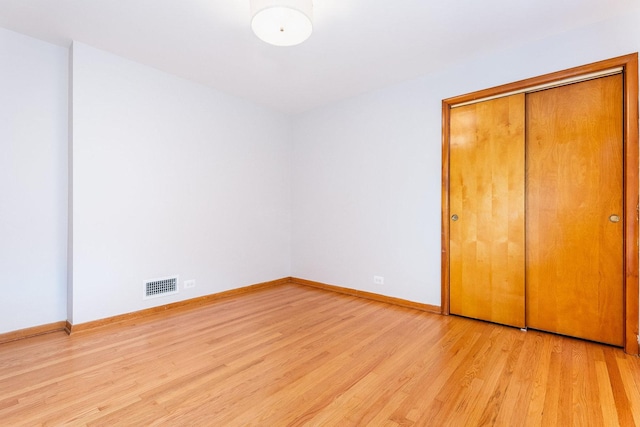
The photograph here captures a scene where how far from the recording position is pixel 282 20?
6.48 feet

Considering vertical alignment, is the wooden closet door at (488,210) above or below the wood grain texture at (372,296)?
above

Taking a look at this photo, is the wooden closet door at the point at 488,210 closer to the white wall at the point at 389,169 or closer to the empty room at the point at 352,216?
the empty room at the point at 352,216

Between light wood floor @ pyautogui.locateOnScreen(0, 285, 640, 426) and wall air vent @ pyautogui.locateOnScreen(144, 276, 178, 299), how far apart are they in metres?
0.35

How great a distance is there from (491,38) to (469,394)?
274 cm

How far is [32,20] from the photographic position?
2.40m

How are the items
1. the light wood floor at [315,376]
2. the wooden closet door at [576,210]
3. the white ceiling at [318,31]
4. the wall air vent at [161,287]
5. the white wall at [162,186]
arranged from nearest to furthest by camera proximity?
the light wood floor at [315,376], the white ceiling at [318,31], the wooden closet door at [576,210], the white wall at [162,186], the wall air vent at [161,287]

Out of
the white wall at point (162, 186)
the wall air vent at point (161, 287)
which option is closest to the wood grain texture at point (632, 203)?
the white wall at point (162, 186)

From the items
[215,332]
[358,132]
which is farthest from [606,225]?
[215,332]

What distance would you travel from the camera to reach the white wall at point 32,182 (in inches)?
99.0

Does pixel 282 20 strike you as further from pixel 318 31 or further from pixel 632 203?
pixel 632 203

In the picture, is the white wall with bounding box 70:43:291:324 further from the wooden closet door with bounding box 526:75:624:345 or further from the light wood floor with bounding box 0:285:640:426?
the wooden closet door with bounding box 526:75:624:345

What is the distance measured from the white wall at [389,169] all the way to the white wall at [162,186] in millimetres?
551

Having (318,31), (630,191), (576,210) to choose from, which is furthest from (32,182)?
(630,191)

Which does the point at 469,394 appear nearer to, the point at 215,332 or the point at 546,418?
the point at 546,418
